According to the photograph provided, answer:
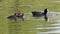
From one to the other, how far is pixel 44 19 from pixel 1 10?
2.09ft

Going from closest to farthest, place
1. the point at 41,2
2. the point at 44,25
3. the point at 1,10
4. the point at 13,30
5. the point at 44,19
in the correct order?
the point at 13,30
the point at 44,25
the point at 44,19
the point at 1,10
the point at 41,2

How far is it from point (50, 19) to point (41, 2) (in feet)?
3.26

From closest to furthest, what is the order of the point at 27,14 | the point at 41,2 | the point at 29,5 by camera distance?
1. the point at 27,14
2. the point at 29,5
3. the point at 41,2

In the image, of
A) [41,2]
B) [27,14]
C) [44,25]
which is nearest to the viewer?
[44,25]

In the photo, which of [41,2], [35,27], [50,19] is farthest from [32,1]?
[35,27]

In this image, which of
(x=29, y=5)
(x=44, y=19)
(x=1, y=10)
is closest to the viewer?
(x=44, y=19)

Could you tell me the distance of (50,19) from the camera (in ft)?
7.88

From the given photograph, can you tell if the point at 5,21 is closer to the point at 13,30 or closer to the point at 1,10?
the point at 13,30

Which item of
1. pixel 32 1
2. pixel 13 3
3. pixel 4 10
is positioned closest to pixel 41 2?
pixel 32 1

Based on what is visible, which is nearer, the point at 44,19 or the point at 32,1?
the point at 44,19

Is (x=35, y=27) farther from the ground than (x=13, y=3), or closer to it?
closer to it

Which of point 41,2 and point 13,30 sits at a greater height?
point 41,2

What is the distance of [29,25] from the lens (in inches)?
86.3

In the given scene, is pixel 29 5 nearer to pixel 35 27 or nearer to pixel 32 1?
pixel 32 1
